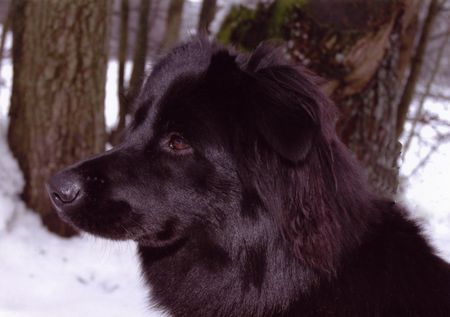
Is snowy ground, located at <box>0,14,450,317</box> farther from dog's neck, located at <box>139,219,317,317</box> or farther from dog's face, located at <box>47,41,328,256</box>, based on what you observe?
dog's face, located at <box>47,41,328,256</box>

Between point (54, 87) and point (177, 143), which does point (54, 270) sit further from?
point (177, 143)

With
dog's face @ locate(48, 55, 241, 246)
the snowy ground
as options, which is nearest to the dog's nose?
dog's face @ locate(48, 55, 241, 246)

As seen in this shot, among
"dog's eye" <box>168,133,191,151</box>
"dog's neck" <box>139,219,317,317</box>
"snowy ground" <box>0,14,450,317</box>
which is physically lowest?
"snowy ground" <box>0,14,450,317</box>

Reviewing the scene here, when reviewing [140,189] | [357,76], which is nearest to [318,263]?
[140,189]

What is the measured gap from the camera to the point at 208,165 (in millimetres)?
2572

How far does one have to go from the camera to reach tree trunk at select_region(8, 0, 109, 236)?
4707mm

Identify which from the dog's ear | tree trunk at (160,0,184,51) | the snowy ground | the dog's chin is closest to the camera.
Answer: the dog's ear

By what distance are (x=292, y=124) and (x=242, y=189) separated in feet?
1.45

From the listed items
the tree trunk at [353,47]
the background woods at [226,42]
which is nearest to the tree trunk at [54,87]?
the background woods at [226,42]

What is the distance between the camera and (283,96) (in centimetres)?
238

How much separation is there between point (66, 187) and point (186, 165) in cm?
54

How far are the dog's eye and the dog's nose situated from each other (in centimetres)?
45

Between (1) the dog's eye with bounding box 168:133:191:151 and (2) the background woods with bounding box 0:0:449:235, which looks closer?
(1) the dog's eye with bounding box 168:133:191:151

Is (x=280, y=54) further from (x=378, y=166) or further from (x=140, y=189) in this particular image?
(x=378, y=166)
